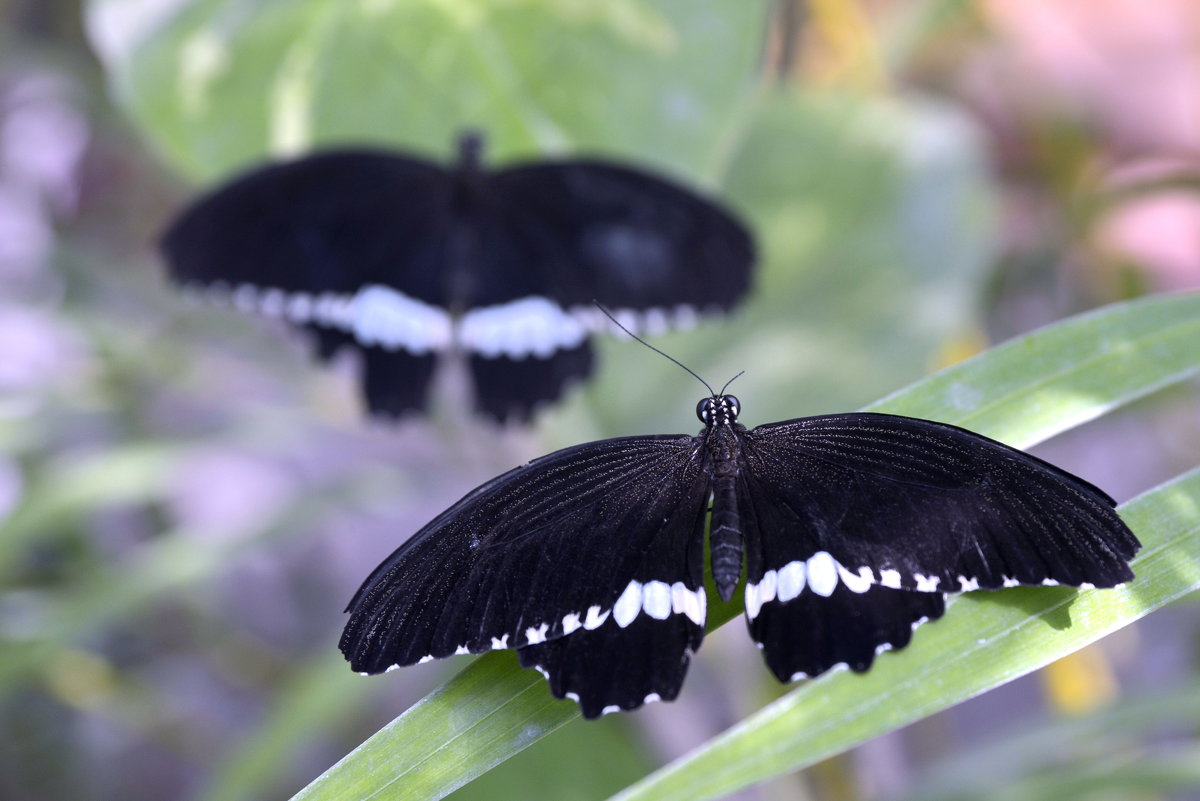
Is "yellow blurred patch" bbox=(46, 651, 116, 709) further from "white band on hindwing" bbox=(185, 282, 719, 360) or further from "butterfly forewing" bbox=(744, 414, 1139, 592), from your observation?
Answer: "butterfly forewing" bbox=(744, 414, 1139, 592)

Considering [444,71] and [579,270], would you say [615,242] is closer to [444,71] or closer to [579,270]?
[579,270]

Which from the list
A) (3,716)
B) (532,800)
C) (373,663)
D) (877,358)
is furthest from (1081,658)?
(3,716)

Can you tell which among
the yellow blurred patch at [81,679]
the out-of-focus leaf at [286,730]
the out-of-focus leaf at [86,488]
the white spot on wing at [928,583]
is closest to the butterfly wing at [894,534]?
the white spot on wing at [928,583]

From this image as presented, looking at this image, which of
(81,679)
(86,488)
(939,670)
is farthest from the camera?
(81,679)

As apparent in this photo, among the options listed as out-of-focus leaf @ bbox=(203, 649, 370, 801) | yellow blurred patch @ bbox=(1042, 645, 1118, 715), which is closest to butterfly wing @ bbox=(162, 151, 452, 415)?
out-of-focus leaf @ bbox=(203, 649, 370, 801)

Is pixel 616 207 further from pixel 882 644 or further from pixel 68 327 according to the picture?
pixel 68 327

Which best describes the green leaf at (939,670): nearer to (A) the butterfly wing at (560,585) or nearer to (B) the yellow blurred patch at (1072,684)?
(A) the butterfly wing at (560,585)

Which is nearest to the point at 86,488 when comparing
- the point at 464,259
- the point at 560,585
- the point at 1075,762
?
the point at 464,259
